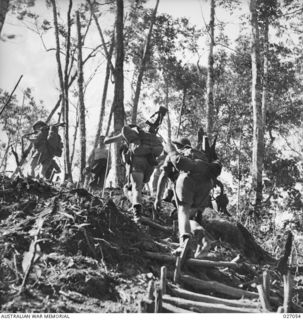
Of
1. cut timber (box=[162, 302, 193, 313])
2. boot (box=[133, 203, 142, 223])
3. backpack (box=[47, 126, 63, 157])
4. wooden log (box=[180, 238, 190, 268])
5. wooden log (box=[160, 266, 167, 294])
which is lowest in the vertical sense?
cut timber (box=[162, 302, 193, 313])

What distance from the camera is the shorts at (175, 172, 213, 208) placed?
616cm

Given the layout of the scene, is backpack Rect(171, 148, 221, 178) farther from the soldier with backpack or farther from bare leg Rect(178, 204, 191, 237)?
the soldier with backpack

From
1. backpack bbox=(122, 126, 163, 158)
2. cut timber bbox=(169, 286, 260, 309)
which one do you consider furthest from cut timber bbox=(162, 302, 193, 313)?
backpack bbox=(122, 126, 163, 158)

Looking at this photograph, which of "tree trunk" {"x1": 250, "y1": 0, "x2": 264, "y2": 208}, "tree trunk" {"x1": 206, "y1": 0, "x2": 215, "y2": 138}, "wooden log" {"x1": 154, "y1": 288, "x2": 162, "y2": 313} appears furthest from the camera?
"tree trunk" {"x1": 206, "y1": 0, "x2": 215, "y2": 138}

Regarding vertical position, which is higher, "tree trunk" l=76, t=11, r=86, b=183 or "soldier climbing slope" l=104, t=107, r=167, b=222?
"tree trunk" l=76, t=11, r=86, b=183

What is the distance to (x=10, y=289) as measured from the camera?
4.37 meters

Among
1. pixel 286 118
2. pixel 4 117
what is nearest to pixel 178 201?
pixel 286 118

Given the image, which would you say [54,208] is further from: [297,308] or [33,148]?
Answer: [33,148]

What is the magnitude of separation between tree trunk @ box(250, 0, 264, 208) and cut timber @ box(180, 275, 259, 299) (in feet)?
19.5

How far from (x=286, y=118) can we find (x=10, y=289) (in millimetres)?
16365

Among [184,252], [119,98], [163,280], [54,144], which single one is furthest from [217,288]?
[119,98]

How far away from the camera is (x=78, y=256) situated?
5.24 metres

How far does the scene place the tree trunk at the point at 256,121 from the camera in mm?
11500

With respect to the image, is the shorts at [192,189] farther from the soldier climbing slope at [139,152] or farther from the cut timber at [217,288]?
the soldier climbing slope at [139,152]
